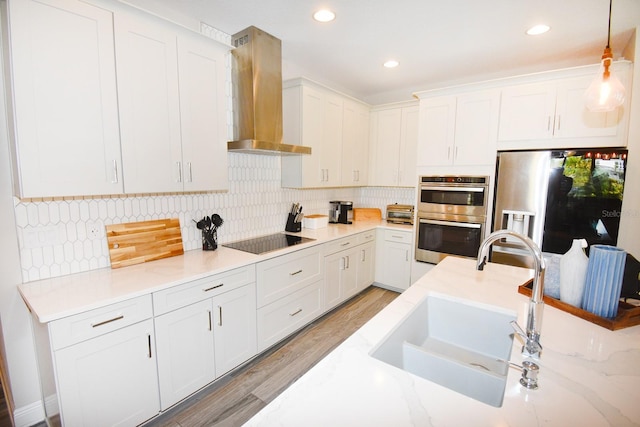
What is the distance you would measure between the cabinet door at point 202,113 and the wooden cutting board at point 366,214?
2.36m

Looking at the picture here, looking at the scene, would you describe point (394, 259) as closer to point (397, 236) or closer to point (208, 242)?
point (397, 236)

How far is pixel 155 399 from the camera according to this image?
1.72 m

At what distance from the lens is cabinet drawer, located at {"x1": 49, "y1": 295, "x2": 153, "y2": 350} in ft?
4.46

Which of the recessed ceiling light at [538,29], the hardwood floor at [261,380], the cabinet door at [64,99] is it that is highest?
the recessed ceiling light at [538,29]

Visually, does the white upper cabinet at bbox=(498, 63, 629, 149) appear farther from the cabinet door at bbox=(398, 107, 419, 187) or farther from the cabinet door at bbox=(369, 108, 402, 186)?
the cabinet door at bbox=(369, 108, 402, 186)

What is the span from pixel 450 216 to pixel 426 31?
6.13ft

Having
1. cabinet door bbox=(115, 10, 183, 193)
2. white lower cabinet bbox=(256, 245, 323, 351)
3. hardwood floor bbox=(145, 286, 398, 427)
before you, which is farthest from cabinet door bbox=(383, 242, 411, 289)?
cabinet door bbox=(115, 10, 183, 193)

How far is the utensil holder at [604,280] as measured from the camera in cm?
111

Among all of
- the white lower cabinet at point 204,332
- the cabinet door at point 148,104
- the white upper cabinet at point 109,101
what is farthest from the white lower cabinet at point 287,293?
the cabinet door at point 148,104

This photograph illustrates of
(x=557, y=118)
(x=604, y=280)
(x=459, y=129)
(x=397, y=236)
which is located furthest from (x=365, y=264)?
(x=604, y=280)

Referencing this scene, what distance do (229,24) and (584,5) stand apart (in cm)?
265

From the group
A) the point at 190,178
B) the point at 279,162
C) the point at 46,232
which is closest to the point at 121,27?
the point at 190,178

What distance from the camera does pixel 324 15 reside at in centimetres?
225

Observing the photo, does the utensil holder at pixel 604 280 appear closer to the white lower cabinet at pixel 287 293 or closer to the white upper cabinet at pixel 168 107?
the white lower cabinet at pixel 287 293
